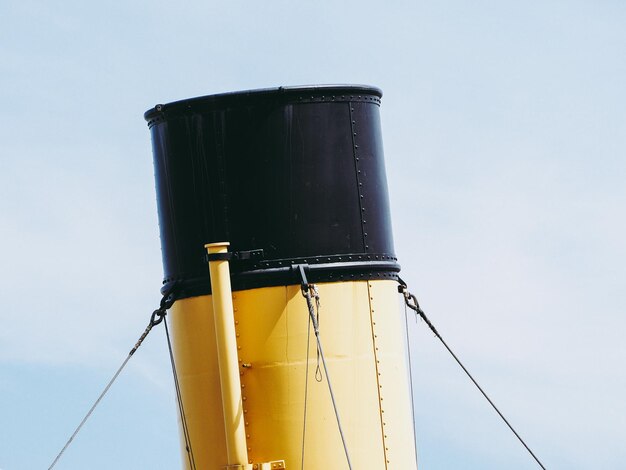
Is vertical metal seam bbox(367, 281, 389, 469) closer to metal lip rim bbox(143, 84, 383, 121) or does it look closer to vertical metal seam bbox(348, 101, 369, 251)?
vertical metal seam bbox(348, 101, 369, 251)

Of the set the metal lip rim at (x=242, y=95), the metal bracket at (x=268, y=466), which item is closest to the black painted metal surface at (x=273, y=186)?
the metal lip rim at (x=242, y=95)

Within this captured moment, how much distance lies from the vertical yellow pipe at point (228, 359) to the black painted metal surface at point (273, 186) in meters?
0.28

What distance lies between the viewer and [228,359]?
21641 mm

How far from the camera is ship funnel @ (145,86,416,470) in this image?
2183cm

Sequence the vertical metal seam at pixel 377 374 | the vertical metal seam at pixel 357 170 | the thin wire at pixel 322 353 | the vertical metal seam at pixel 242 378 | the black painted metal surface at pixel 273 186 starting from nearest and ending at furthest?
the thin wire at pixel 322 353 → the vertical metal seam at pixel 242 378 → the black painted metal surface at pixel 273 186 → the vertical metal seam at pixel 377 374 → the vertical metal seam at pixel 357 170

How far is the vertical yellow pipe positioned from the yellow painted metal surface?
19cm

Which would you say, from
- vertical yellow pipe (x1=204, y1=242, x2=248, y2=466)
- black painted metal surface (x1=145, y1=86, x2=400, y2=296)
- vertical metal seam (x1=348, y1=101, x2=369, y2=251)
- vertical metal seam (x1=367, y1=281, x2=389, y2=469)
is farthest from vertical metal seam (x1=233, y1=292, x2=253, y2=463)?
vertical metal seam (x1=348, y1=101, x2=369, y2=251)

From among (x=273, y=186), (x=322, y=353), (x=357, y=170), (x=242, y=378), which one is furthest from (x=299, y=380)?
(x=357, y=170)

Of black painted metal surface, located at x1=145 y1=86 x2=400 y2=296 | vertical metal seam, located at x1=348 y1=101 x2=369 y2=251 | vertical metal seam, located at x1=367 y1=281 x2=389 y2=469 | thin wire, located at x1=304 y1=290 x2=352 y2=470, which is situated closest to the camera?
thin wire, located at x1=304 y1=290 x2=352 y2=470

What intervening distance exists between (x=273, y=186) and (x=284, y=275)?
38.1 inches

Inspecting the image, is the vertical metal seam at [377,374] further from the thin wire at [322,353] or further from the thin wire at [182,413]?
the thin wire at [182,413]

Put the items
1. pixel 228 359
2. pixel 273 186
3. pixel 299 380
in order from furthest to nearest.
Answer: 1. pixel 273 186
2. pixel 299 380
3. pixel 228 359

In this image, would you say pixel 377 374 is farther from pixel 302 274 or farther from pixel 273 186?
Answer: pixel 273 186

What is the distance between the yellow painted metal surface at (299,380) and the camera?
21797 millimetres
